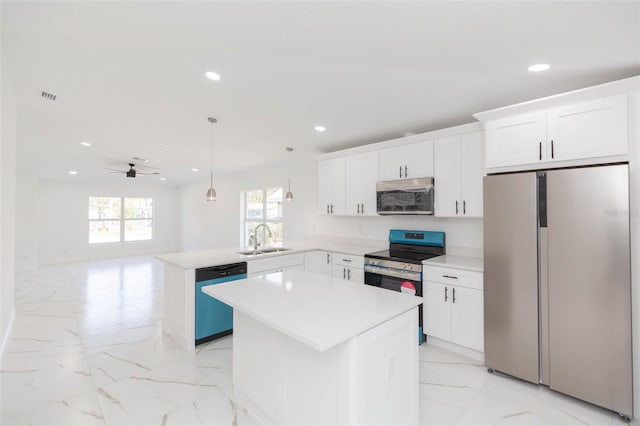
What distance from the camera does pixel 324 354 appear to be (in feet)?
4.92

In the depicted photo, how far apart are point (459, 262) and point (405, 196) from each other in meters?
0.97

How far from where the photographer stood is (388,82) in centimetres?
238

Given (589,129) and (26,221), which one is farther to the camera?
(26,221)

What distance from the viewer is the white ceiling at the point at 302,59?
1.56 metres

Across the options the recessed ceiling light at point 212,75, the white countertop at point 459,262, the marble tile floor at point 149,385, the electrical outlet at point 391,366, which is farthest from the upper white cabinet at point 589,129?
the recessed ceiling light at point 212,75

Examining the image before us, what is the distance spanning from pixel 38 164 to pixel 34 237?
2.09 m

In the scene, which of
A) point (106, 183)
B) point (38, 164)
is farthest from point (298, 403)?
point (106, 183)

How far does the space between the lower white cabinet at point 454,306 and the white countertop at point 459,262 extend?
Answer: 0.04 meters

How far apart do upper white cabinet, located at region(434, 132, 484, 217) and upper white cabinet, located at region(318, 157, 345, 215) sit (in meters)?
1.43

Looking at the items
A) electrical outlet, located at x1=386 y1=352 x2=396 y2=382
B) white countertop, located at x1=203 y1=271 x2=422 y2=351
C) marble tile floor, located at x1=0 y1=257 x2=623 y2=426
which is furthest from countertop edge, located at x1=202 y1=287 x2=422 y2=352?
marble tile floor, located at x1=0 y1=257 x2=623 y2=426

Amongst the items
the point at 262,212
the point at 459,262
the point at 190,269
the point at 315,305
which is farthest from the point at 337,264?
the point at 262,212

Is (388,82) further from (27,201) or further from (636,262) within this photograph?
(27,201)

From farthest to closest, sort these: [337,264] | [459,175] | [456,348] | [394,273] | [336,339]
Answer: [337,264] → [394,273] → [459,175] → [456,348] → [336,339]

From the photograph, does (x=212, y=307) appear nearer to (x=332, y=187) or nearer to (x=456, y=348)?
(x=332, y=187)
